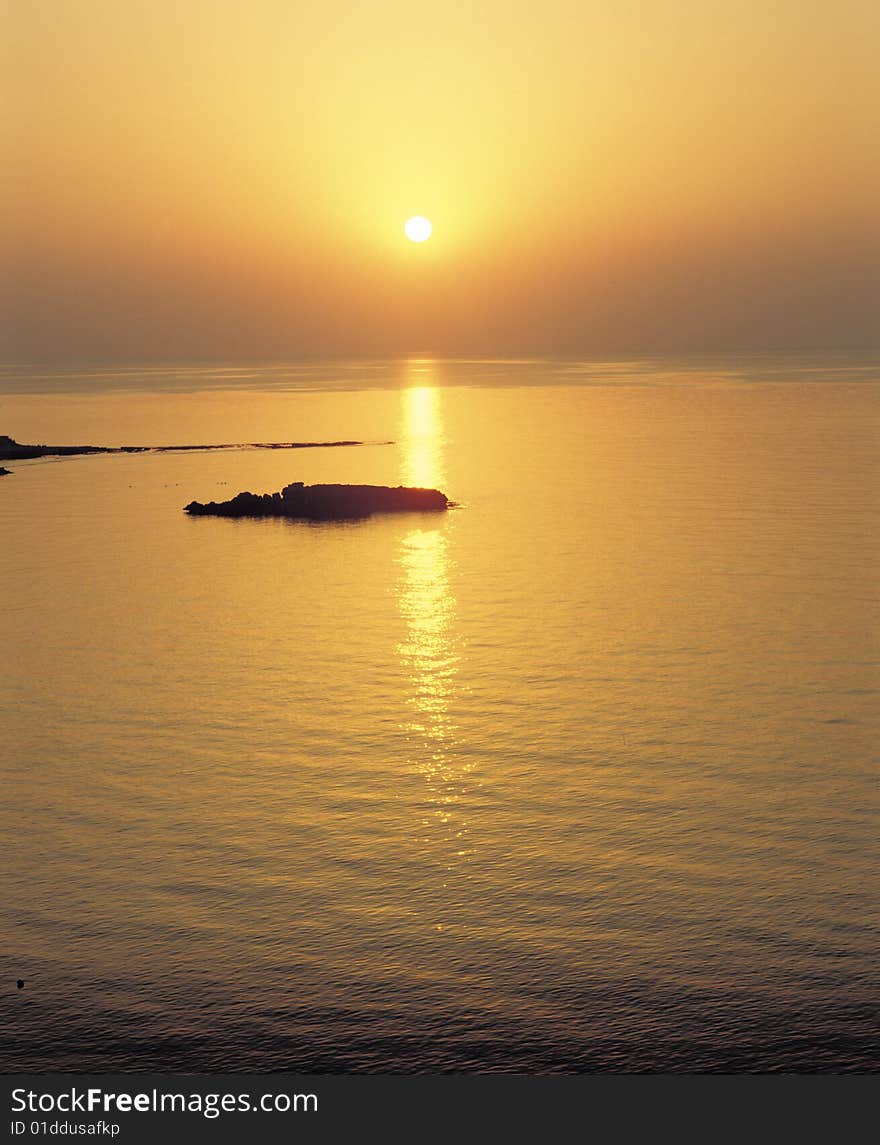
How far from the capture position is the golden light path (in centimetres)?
3753

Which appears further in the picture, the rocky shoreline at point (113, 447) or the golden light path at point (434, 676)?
the rocky shoreline at point (113, 447)

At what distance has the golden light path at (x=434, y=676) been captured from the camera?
123 feet

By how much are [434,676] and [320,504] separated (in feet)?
158

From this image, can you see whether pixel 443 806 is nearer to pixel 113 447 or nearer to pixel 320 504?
pixel 320 504

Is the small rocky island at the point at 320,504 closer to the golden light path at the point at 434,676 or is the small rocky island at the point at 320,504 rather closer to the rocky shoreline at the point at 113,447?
the golden light path at the point at 434,676

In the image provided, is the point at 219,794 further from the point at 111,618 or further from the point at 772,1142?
the point at 111,618

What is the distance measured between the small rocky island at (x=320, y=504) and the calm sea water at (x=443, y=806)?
12832 millimetres

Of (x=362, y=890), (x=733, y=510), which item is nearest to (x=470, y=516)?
(x=733, y=510)

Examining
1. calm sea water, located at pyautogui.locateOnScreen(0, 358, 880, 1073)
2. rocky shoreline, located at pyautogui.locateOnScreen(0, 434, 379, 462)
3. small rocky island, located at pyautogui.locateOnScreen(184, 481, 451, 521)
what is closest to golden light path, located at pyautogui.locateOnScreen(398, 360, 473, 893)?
calm sea water, located at pyautogui.locateOnScreen(0, 358, 880, 1073)

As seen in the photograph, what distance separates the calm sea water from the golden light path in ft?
0.85

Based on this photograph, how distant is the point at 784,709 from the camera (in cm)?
Answer: 4884

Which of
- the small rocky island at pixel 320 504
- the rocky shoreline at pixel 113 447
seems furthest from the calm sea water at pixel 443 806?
the rocky shoreline at pixel 113 447

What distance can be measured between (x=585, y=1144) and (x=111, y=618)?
48.5 meters

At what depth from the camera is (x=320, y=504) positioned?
99875 mm
